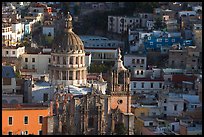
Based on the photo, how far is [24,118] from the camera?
51.2 ft

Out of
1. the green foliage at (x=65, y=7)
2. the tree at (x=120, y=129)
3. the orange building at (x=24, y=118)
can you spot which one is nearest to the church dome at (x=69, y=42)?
the orange building at (x=24, y=118)

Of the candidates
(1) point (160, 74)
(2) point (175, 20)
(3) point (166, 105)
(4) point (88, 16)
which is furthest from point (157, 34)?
(3) point (166, 105)

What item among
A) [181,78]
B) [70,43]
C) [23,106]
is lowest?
[181,78]

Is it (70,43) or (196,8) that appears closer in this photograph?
(70,43)

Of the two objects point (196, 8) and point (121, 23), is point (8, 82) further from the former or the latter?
point (196, 8)

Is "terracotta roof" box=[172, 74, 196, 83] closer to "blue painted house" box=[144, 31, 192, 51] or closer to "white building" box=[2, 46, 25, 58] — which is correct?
"white building" box=[2, 46, 25, 58]

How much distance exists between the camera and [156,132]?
14.8 m

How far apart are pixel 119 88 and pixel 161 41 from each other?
1121 cm

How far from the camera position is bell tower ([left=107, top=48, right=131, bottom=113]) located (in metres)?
16.2

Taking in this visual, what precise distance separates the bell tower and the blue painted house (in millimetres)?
10756

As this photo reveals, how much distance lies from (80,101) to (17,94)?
306cm

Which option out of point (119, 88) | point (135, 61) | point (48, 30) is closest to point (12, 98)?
point (119, 88)

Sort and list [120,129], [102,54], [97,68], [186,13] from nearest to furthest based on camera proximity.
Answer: [120,129], [97,68], [102,54], [186,13]

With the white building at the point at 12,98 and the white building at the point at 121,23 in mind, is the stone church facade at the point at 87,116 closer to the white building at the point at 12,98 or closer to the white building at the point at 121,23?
the white building at the point at 12,98
